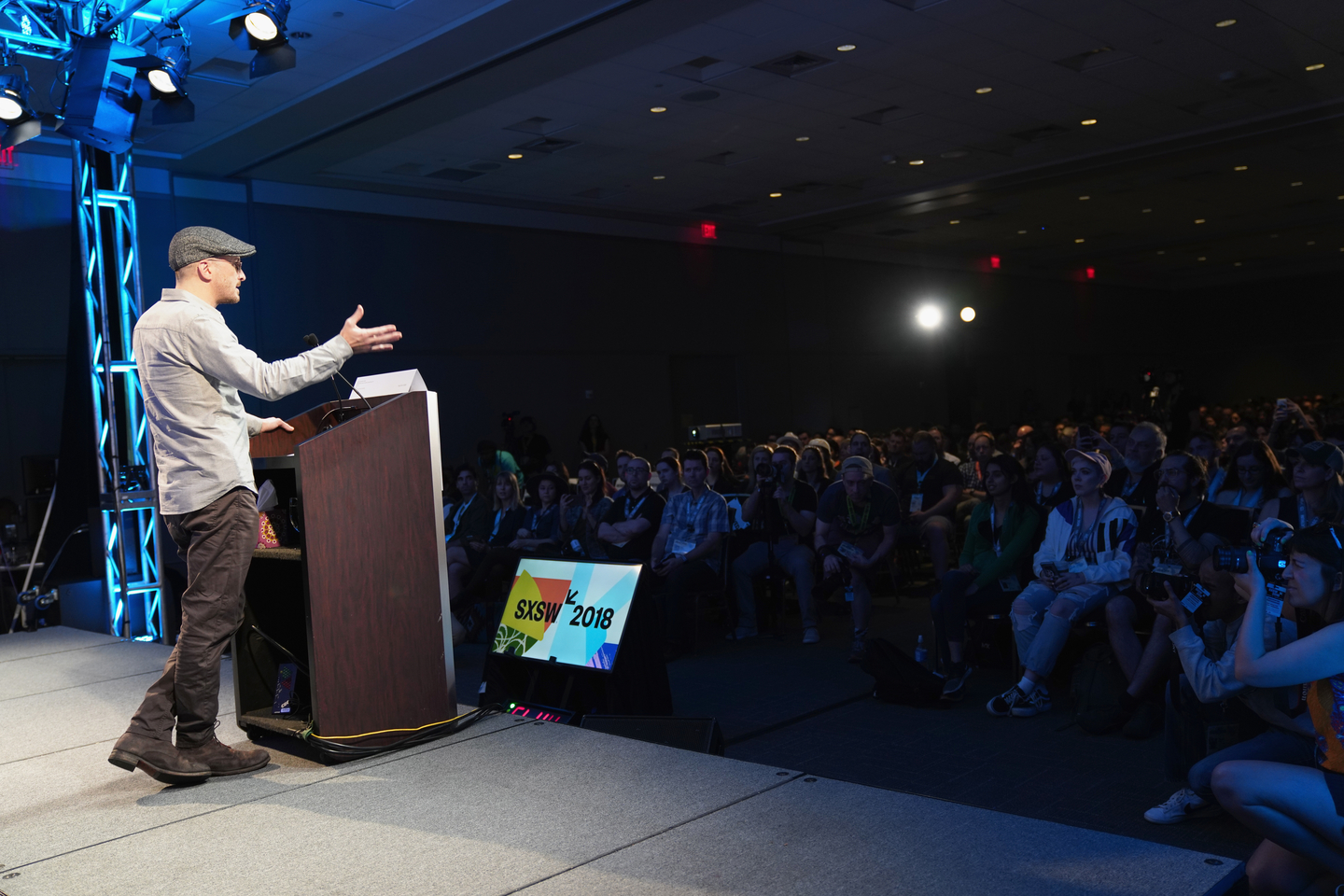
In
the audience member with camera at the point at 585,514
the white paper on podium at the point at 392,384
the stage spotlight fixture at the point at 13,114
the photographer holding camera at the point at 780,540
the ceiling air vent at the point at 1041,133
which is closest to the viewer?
the white paper on podium at the point at 392,384

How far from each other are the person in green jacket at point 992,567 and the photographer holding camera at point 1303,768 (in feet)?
8.18

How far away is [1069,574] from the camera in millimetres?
4352

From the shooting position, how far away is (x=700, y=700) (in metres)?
4.84

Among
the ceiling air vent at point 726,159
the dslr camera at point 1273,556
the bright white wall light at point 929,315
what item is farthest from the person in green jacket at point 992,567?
the bright white wall light at point 929,315

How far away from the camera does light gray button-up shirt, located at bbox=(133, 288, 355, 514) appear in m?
2.44

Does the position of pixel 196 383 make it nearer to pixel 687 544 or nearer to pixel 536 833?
pixel 536 833

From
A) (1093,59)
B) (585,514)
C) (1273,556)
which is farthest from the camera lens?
(1093,59)

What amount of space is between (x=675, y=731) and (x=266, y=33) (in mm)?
5092

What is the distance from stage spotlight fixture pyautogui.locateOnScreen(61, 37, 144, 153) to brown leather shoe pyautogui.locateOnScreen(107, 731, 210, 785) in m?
4.60

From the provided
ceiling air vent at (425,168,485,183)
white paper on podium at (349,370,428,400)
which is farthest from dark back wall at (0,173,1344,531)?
white paper on podium at (349,370,428,400)

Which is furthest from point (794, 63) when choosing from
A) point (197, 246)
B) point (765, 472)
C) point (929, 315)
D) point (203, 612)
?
point (929, 315)

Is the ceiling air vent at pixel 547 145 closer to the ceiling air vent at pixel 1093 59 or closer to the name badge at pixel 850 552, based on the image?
the ceiling air vent at pixel 1093 59

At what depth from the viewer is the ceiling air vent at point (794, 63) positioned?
878 centimetres

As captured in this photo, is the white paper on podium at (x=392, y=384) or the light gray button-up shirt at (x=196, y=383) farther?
the white paper on podium at (x=392, y=384)
